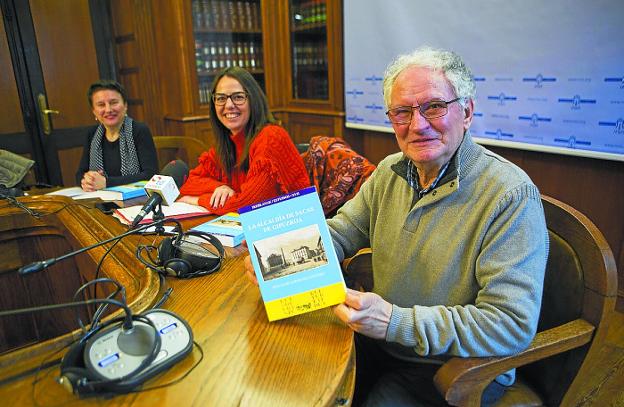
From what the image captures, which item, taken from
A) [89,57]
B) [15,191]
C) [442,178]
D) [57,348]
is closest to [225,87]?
[15,191]

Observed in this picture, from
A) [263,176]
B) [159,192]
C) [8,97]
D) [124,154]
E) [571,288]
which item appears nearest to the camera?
[571,288]

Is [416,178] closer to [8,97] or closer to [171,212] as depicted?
[171,212]

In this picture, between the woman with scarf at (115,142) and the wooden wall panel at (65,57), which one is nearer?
the woman with scarf at (115,142)

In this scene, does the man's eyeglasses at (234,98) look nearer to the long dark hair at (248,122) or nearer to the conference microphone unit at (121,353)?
the long dark hair at (248,122)

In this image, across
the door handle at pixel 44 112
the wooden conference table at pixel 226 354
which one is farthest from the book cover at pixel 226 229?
the door handle at pixel 44 112

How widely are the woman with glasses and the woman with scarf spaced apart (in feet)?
1.94

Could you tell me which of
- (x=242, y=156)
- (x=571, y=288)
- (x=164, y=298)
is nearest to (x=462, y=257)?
(x=571, y=288)

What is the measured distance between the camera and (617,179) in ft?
6.43

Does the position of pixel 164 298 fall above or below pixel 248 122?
below

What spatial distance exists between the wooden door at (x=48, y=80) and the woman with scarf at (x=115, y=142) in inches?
52.3

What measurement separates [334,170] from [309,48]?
2205 millimetres

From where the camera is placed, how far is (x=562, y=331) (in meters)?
0.87

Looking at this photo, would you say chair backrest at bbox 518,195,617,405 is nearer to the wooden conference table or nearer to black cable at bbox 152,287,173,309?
the wooden conference table

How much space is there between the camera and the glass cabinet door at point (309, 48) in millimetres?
3473
